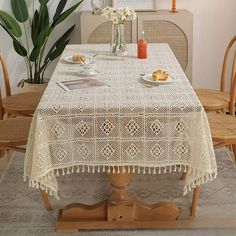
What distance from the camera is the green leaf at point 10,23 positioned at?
12.5 feet

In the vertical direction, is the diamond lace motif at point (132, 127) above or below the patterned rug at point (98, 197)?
above

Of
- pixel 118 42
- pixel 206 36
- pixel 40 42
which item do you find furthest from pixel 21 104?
pixel 206 36

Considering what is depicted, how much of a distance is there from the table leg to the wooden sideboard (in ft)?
5.94

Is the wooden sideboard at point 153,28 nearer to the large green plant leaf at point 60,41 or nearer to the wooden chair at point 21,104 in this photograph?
the large green plant leaf at point 60,41

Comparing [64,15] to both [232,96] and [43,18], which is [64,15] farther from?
[232,96]

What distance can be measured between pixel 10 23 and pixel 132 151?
2.13m

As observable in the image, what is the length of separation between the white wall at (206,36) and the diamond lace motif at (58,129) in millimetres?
2363

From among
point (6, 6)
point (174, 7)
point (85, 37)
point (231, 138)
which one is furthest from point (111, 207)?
point (6, 6)

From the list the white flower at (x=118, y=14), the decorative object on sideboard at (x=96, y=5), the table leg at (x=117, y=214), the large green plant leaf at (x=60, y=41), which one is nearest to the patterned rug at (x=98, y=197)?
the table leg at (x=117, y=214)

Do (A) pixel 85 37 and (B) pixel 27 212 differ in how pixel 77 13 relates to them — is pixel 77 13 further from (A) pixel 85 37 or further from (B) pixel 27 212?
(B) pixel 27 212

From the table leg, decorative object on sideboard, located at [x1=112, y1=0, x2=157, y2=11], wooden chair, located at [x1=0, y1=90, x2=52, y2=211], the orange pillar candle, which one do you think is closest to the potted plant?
decorative object on sideboard, located at [x1=112, y1=0, x2=157, y2=11]

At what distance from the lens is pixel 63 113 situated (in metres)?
2.05

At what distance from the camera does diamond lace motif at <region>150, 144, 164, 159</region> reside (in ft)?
6.89

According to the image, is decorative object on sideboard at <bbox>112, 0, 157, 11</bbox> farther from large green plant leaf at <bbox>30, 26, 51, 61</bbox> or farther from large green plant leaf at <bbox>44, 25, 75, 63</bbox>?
large green plant leaf at <bbox>30, 26, 51, 61</bbox>
